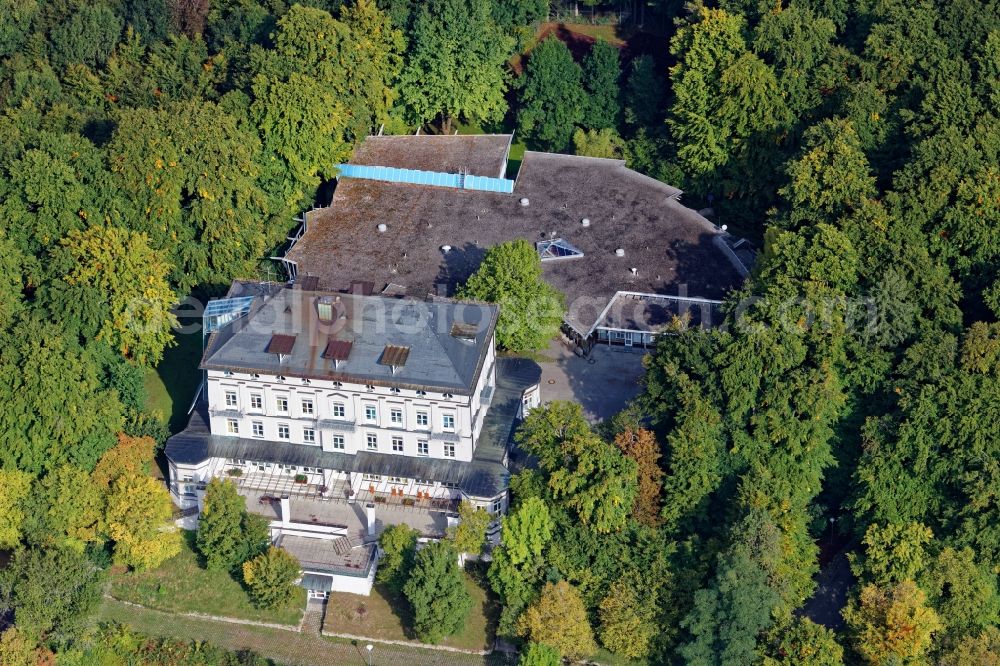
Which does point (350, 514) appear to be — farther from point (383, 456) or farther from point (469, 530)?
point (469, 530)

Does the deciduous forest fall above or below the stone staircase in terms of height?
above

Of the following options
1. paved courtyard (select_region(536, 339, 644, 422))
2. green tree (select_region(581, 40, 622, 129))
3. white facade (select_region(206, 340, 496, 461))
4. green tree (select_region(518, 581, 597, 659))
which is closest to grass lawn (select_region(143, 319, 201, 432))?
white facade (select_region(206, 340, 496, 461))

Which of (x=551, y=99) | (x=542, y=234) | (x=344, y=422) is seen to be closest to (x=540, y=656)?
(x=344, y=422)

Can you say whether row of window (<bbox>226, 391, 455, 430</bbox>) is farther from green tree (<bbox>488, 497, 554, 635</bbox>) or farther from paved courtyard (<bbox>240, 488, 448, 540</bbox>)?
green tree (<bbox>488, 497, 554, 635</bbox>)

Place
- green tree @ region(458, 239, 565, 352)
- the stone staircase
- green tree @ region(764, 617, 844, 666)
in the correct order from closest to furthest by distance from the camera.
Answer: green tree @ region(764, 617, 844, 666)
the stone staircase
green tree @ region(458, 239, 565, 352)

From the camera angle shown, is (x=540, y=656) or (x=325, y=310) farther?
(x=325, y=310)

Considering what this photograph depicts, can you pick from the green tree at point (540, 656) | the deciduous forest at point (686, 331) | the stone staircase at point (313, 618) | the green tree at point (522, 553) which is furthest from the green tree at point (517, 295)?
the green tree at point (540, 656)
